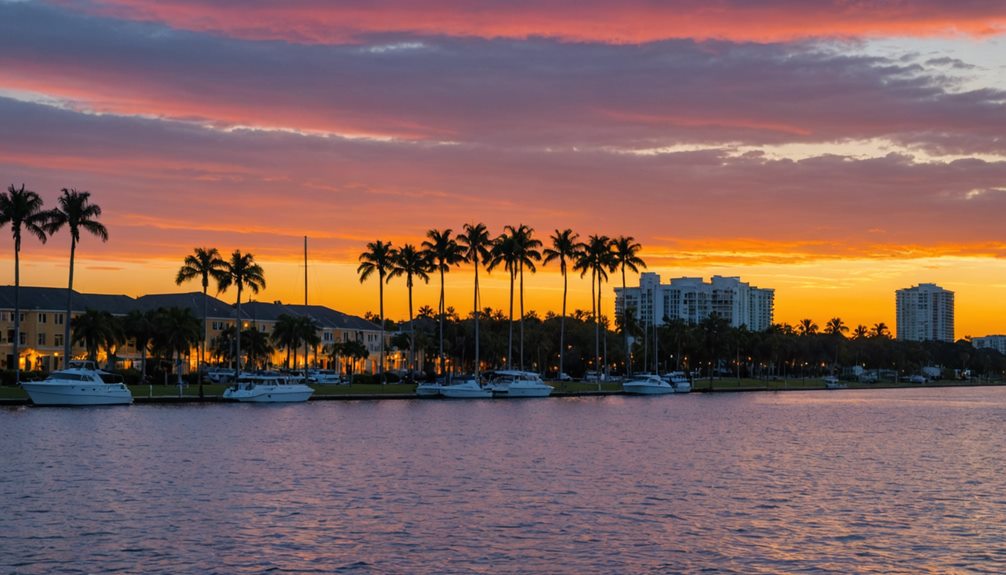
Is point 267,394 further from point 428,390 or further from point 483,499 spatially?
point 483,499

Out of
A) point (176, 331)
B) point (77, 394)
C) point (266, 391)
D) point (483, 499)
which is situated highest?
point (176, 331)

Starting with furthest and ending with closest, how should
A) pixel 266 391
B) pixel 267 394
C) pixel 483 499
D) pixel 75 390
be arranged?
1. pixel 266 391
2. pixel 267 394
3. pixel 75 390
4. pixel 483 499

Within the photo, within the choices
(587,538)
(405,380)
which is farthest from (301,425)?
(405,380)

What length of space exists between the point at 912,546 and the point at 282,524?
22268mm

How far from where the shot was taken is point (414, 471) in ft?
205

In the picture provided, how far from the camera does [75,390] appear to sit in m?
110

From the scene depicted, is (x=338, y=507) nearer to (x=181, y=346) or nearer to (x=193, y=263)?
(x=193, y=263)

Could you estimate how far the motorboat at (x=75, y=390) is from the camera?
108 metres

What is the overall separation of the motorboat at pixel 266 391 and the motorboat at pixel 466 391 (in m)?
20.6

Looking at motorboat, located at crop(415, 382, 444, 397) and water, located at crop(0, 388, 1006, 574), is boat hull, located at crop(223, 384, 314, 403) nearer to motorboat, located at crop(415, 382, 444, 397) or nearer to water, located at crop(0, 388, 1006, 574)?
motorboat, located at crop(415, 382, 444, 397)

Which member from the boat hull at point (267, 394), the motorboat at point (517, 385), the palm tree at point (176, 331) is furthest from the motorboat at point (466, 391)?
the palm tree at point (176, 331)

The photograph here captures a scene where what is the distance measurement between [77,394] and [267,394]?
21462 mm

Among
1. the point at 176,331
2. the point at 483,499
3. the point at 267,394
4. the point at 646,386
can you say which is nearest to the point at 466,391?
the point at 267,394

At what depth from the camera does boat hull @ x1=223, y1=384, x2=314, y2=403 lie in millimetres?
125875
